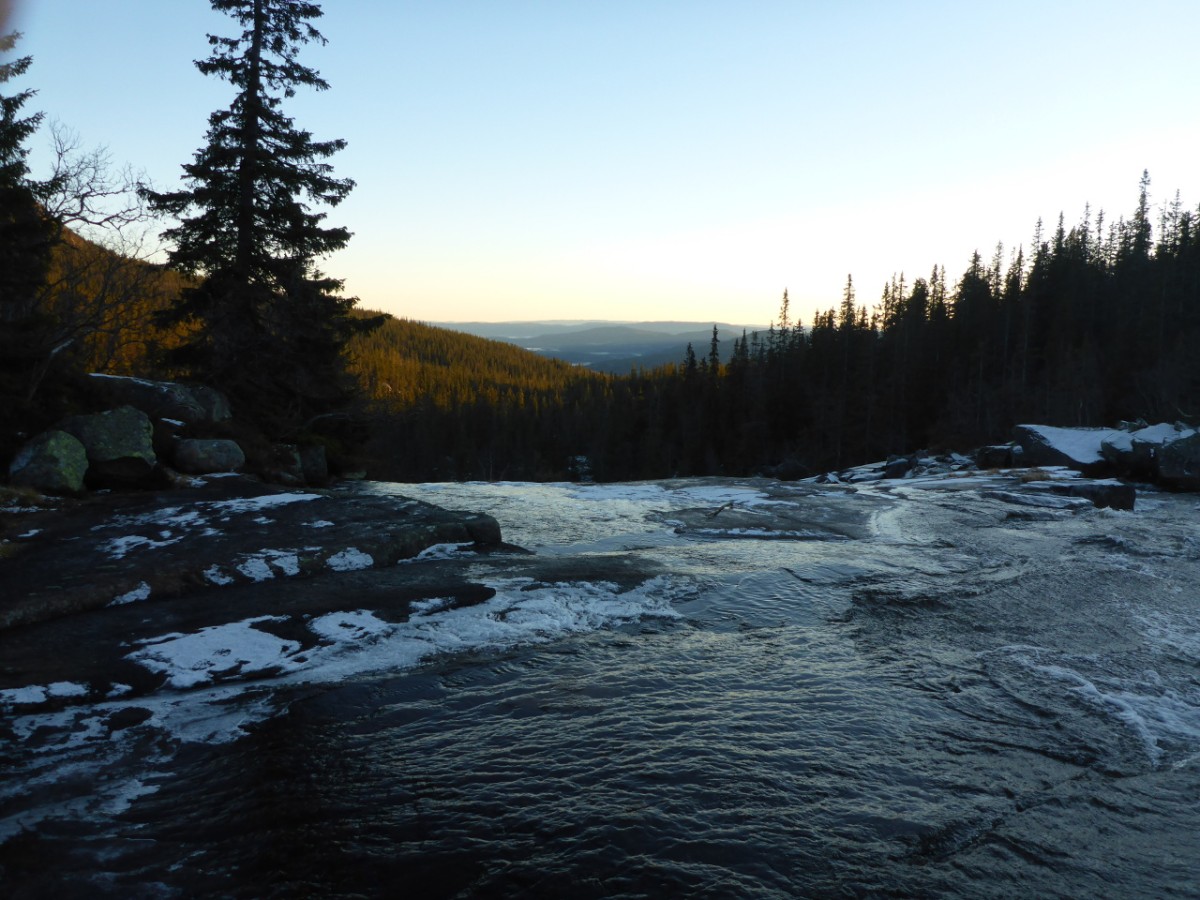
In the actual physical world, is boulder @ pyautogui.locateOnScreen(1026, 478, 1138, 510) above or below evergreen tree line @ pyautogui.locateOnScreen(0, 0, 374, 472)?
below

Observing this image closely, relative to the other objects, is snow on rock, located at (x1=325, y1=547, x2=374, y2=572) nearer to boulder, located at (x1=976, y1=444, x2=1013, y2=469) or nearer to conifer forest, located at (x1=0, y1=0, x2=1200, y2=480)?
conifer forest, located at (x1=0, y1=0, x2=1200, y2=480)

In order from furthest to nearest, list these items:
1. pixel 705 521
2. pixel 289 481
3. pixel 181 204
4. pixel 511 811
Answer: pixel 181 204 < pixel 289 481 < pixel 705 521 < pixel 511 811

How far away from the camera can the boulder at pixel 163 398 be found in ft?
50.5

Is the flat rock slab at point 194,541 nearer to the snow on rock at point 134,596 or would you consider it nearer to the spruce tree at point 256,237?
the snow on rock at point 134,596

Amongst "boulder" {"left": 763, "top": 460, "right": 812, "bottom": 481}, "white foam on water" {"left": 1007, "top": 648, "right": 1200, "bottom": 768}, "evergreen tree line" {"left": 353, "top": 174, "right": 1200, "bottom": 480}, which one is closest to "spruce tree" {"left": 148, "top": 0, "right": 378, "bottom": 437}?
"white foam on water" {"left": 1007, "top": 648, "right": 1200, "bottom": 768}

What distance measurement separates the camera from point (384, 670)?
24.1 ft

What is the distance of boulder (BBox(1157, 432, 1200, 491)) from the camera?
88.8 ft

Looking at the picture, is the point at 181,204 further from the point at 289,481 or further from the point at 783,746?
the point at 783,746

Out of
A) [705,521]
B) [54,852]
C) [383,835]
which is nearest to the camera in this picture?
[54,852]

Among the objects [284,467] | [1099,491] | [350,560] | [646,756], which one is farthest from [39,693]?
[1099,491]

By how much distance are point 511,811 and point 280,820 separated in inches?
62.2

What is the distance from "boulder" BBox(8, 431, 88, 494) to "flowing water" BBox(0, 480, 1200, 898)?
7.11 metres

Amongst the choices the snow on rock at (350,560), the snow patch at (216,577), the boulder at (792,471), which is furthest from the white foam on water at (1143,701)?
the boulder at (792,471)

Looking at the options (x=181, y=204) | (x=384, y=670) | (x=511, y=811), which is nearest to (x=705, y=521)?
(x=384, y=670)
